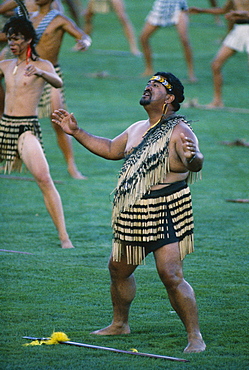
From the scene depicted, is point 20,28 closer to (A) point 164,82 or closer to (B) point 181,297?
(A) point 164,82

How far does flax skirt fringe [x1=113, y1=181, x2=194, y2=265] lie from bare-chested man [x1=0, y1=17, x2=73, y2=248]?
2.04m

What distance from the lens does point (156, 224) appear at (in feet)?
14.3

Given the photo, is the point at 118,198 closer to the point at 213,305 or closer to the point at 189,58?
the point at 213,305

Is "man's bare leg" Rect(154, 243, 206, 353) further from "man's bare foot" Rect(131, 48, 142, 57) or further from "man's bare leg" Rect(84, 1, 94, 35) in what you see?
"man's bare foot" Rect(131, 48, 142, 57)

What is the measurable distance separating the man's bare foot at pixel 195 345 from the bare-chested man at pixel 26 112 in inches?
92.1

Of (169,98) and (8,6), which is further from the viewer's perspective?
(8,6)

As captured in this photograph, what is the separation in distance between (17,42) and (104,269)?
6.78ft

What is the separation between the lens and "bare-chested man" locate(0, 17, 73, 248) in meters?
6.43

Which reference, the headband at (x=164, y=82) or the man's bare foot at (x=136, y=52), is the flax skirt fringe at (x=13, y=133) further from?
the man's bare foot at (x=136, y=52)

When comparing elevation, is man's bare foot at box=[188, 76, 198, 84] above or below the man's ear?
below

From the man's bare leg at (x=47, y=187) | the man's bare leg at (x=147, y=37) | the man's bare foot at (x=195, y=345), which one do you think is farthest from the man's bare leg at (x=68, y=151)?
the man's bare leg at (x=147, y=37)

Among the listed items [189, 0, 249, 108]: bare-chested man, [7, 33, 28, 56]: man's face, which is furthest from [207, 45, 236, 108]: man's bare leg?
[7, 33, 28, 56]: man's face

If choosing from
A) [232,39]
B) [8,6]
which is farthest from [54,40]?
[232,39]

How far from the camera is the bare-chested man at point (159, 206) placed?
14.0 ft
